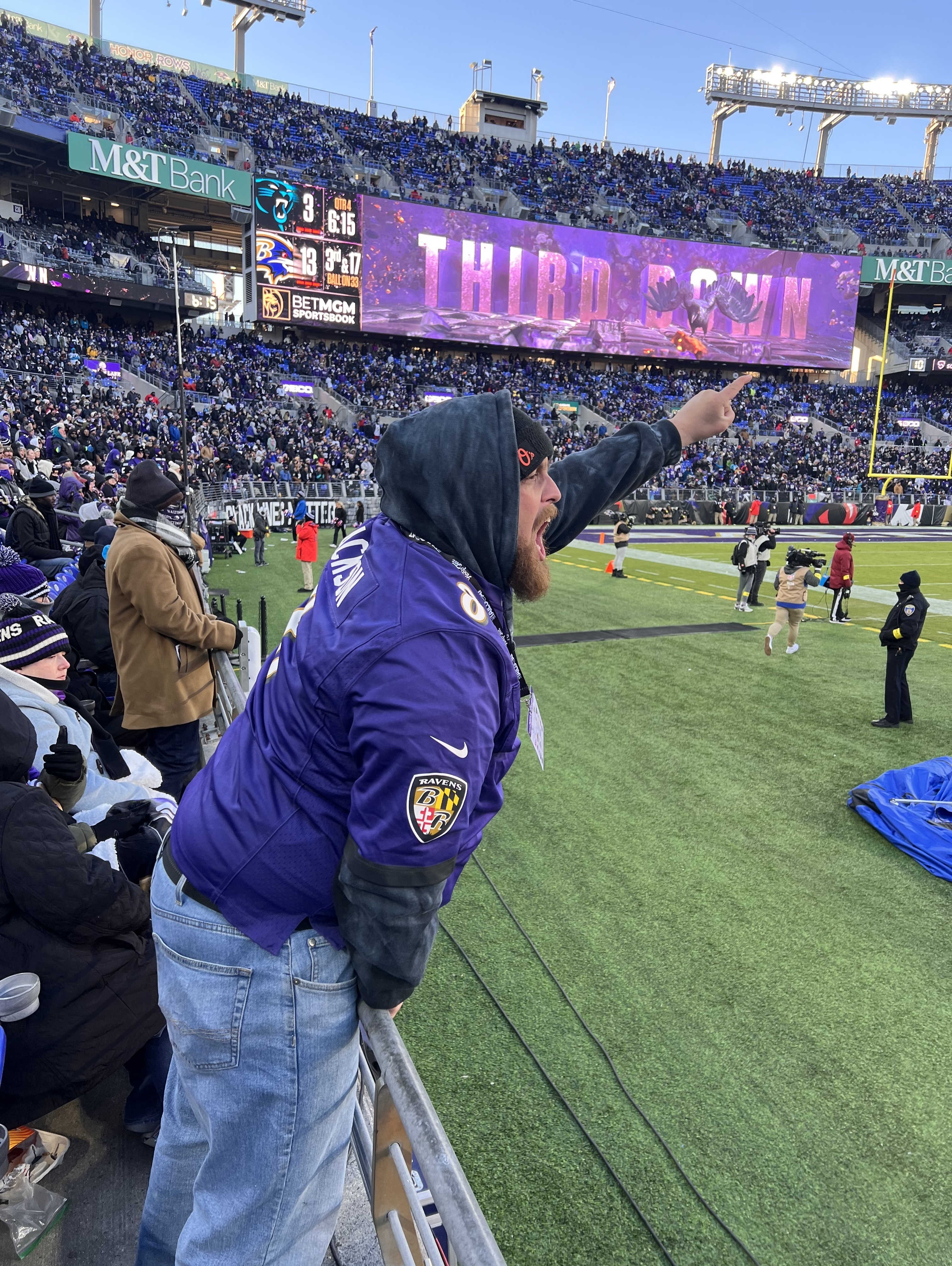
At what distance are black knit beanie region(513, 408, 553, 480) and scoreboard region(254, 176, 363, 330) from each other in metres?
44.6

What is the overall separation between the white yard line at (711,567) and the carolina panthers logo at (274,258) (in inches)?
975

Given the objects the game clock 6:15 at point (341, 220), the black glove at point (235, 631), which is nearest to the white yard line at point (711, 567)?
the black glove at point (235, 631)

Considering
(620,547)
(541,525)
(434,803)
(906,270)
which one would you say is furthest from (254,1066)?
(906,270)

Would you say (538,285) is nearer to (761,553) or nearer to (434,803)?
(761,553)

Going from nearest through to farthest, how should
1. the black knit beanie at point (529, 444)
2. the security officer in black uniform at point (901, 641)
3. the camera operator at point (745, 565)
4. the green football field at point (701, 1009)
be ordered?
the black knit beanie at point (529, 444)
the green football field at point (701, 1009)
the security officer in black uniform at point (901, 641)
the camera operator at point (745, 565)

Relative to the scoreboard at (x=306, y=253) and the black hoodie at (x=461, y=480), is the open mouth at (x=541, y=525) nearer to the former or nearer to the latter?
the black hoodie at (x=461, y=480)

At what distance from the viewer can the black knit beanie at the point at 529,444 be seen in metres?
1.60

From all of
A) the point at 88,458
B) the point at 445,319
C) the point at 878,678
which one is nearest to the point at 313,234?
the point at 445,319

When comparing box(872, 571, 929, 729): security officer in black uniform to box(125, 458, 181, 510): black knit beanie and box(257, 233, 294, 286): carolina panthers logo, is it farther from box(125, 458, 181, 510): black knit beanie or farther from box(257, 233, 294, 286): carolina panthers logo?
box(257, 233, 294, 286): carolina panthers logo

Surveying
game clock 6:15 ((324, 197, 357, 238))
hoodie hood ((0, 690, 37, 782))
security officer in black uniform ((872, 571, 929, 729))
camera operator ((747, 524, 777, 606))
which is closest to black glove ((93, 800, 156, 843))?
hoodie hood ((0, 690, 37, 782))

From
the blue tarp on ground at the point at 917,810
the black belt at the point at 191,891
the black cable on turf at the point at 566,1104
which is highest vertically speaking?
the black belt at the point at 191,891

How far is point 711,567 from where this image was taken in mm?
20641

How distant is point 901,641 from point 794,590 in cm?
285

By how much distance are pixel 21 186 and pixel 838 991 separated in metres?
51.9
